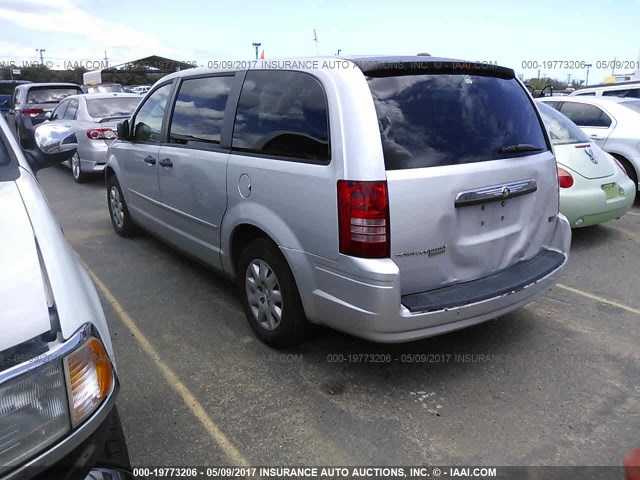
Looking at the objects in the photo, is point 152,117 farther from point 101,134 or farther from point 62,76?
point 62,76

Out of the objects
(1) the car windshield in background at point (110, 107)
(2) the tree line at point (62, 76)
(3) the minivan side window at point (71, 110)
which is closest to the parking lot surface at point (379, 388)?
(1) the car windshield in background at point (110, 107)

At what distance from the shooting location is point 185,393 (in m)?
2.96

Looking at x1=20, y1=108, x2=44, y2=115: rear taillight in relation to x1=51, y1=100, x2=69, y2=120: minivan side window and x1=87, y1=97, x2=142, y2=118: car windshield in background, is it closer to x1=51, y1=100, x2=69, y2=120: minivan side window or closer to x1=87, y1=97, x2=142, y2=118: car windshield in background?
x1=51, y1=100, x2=69, y2=120: minivan side window

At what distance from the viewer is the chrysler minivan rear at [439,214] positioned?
2.61m

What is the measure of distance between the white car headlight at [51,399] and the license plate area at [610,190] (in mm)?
5515

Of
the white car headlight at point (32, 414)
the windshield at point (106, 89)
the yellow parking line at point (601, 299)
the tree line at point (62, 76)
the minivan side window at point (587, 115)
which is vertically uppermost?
the tree line at point (62, 76)

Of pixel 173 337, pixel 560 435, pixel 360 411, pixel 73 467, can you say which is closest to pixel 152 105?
pixel 173 337

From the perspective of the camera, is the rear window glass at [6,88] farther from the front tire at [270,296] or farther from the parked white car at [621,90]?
the front tire at [270,296]

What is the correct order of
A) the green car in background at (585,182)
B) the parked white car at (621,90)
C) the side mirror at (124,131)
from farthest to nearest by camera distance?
the parked white car at (621,90)
the green car in background at (585,182)
the side mirror at (124,131)

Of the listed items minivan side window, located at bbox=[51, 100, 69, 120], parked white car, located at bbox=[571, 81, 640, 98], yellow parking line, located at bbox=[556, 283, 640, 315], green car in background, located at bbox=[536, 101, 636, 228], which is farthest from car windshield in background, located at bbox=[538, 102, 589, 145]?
minivan side window, located at bbox=[51, 100, 69, 120]

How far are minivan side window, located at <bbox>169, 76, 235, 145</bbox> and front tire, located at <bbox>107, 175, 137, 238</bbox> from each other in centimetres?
167

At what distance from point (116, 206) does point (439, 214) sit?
4365mm

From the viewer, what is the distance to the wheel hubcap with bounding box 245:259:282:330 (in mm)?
3229

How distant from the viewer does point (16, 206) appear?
2.03 meters
